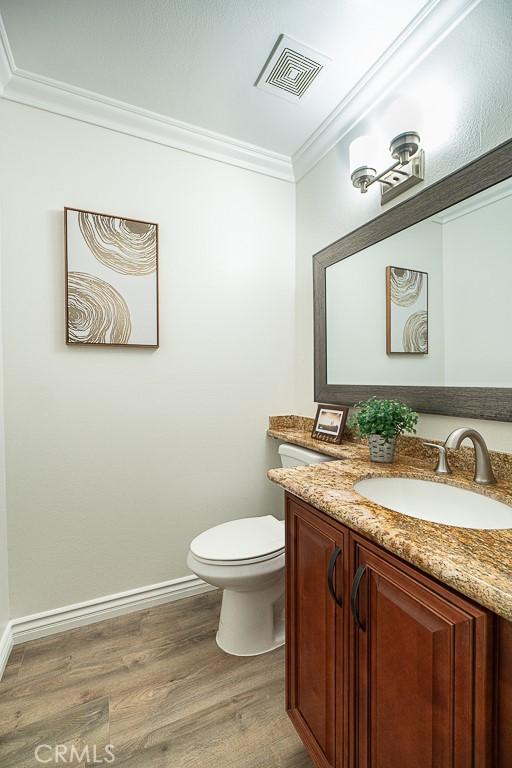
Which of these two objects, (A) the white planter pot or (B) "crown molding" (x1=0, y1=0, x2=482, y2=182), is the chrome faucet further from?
(B) "crown molding" (x1=0, y1=0, x2=482, y2=182)

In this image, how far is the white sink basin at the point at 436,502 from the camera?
3.14ft

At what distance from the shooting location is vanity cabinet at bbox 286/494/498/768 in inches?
21.5

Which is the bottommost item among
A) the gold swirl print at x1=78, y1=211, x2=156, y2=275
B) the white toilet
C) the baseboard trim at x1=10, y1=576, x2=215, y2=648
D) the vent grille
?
the baseboard trim at x1=10, y1=576, x2=215, y2=648

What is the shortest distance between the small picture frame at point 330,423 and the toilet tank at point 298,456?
0.10 m

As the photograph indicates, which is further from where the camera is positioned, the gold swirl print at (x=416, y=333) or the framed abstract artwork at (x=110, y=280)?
the framed abstract artwork at (x=110, y=280)

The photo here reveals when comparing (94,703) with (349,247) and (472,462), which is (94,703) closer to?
(472,462)

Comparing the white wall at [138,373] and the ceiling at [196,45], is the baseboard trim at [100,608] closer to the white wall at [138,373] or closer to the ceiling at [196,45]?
the white wall at [138,373]

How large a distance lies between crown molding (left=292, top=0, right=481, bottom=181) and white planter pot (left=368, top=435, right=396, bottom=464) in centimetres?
145

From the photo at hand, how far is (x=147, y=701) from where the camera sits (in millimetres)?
1277

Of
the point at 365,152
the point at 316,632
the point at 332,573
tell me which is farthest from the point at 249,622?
the point at 365,152

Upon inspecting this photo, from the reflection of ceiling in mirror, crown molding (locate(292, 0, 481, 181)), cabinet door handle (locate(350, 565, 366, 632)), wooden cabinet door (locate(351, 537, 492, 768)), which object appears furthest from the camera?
crown molding (locate(292, 0, 481, 181))

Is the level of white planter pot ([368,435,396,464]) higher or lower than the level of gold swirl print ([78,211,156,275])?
lower

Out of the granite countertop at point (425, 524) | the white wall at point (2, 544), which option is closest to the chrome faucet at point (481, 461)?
the granite countertop at point (425, 524)

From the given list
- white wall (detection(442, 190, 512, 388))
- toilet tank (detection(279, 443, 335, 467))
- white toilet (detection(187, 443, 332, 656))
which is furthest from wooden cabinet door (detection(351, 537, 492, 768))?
toilet tank (detection(279, 443, 335, 467))
